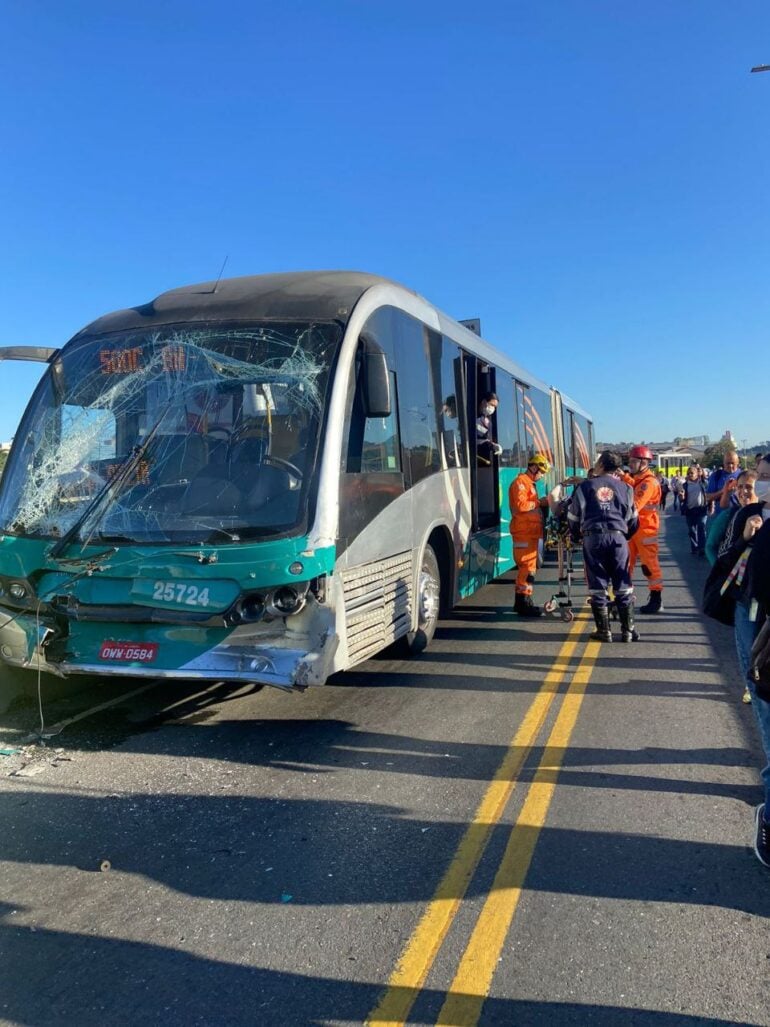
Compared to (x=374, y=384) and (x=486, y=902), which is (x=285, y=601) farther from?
(x=486, y=902)

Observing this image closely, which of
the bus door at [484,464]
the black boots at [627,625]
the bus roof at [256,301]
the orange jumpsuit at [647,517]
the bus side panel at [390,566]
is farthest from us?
the bus door at [484,464]

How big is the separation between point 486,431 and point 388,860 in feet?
21.5

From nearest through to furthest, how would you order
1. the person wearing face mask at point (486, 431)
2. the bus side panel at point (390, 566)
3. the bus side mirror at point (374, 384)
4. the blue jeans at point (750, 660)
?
the blue jeans at point (750, 660) → the bus side panel at point (390, 566) → the bus side mirror at point (374, 384) → the person wearing face mask at point (486, 431)

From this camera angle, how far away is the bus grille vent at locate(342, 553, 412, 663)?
199 inches

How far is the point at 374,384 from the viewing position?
523 cm

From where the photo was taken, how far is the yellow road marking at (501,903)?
2.63m

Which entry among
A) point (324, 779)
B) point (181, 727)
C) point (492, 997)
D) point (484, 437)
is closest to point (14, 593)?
point (181, 727)

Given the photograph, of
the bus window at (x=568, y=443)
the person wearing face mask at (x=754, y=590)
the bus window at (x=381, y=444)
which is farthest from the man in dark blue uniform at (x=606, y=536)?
the bus window at (x=568, y=443)

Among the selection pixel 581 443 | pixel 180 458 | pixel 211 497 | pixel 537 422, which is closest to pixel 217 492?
pixel 211 497

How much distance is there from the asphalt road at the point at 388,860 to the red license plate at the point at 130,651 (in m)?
0.65

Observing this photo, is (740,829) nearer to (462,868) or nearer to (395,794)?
(462,868)

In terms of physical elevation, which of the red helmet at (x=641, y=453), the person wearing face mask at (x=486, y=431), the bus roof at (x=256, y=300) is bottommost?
the red helmet at (x=641, y=453)

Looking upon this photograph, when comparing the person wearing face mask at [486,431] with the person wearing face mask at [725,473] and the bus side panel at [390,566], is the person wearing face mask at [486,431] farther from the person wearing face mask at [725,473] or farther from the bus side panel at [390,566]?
the person wearing face mask at [725,473]

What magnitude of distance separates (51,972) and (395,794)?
1954mm
